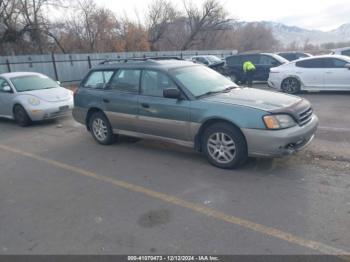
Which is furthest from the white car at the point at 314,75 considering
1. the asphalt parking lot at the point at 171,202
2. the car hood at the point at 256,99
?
the car hood at the point at 256,99

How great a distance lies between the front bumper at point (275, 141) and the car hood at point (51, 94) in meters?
6.35

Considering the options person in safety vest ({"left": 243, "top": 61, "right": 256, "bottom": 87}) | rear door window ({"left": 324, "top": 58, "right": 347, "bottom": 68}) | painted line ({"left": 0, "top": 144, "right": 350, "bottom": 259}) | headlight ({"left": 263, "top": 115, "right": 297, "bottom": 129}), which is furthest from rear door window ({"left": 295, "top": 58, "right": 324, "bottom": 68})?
painted line ({"left": 0, "top": 144, "right": 350, "bottom": 259})

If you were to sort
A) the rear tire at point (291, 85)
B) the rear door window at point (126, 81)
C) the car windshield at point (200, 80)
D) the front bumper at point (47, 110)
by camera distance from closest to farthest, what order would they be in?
1. the car windshield at point (200, 80)
2. the rear door window at point (126, 81)
3. the front bumper at point (47, 110)
4. the rear tire at point (291, 85)

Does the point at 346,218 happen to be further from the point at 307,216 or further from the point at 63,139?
the point at 63,139

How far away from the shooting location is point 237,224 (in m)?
3.22

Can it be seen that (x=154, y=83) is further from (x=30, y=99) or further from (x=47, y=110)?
(x=30, y=99)

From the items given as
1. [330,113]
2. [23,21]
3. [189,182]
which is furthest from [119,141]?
[23,21]

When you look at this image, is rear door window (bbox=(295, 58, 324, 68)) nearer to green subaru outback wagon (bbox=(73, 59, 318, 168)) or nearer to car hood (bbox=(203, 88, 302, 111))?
green subaru outback wagon (bbox=(73, 59, 318, 168))

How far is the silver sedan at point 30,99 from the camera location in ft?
27.8

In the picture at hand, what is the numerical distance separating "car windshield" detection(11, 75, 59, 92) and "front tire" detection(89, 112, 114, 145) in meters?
3.69

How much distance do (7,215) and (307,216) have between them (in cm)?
352

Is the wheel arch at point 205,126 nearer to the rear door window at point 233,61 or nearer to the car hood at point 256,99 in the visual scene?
the car hood at point 256,99

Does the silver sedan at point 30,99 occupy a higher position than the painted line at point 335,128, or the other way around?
the silver sedan at point 30,99

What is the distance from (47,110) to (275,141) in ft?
21.6
